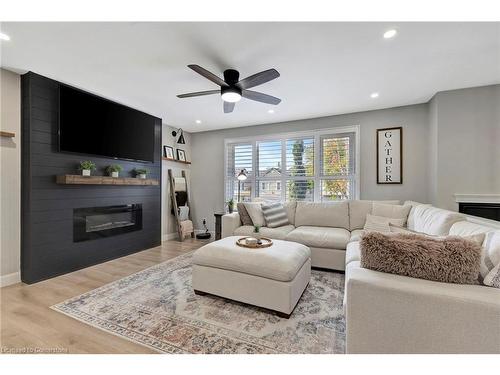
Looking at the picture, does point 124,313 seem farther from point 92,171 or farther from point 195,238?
point 195,238

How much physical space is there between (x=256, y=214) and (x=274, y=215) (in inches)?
11.6

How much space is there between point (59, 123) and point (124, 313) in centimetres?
244

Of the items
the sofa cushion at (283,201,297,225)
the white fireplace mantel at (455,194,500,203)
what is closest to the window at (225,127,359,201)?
the sofa cushion at (283,201,297,225)

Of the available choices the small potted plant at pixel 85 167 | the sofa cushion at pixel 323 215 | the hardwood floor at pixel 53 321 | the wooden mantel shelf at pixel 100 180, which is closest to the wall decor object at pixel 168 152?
the wooden mantel shelf at pixel 100 180

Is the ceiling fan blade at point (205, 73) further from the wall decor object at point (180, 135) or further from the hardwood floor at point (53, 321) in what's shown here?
the wall decor object at point (180, 135)

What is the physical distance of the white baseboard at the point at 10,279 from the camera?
2.50m

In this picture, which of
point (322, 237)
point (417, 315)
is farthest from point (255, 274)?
point (322, 237)

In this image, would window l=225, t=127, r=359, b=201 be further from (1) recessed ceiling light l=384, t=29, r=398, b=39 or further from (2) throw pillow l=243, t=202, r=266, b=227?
(1) recessed ceiling light l=384, t=29, r=398, b=39

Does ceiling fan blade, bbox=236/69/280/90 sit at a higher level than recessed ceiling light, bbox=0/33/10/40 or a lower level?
lower

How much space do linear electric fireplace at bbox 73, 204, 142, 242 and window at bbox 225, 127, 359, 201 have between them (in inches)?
76.9

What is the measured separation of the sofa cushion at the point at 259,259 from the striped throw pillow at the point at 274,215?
1.19 meters

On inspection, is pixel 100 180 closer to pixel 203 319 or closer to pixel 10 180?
pixel 10 180

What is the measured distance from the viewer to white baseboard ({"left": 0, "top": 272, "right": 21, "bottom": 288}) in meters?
2.50

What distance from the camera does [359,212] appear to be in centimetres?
348
